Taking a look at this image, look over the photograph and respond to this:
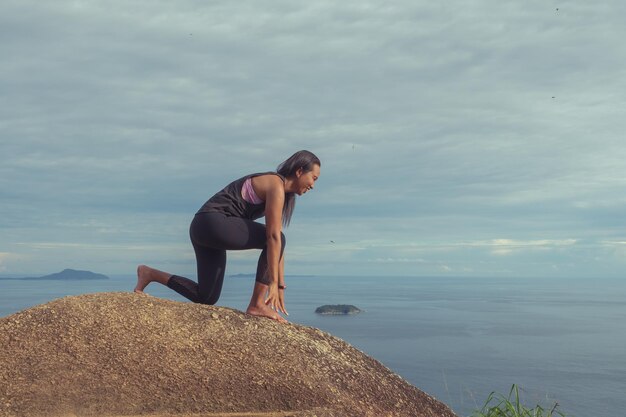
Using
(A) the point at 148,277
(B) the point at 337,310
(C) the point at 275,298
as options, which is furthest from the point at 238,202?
(B) the point at 337,310

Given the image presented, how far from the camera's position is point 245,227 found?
311 inches

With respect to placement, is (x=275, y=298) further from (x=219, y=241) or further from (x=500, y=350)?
(x=500, y=350)

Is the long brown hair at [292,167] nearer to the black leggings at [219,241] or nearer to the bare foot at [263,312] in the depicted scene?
the black leggings at [219,241]

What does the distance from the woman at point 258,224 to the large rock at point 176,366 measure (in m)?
0.39

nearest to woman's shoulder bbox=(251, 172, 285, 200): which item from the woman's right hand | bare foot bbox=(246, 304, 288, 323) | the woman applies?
the woman

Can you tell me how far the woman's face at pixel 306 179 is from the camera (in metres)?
7.79

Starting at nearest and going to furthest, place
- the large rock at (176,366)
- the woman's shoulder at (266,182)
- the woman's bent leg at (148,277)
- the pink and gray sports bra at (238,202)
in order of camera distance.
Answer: the large rock at (176,366) → the woman's shoulder at (266,182) → the pink and gray sports bra at (238,202) → the woman's bent leg at (148,277)

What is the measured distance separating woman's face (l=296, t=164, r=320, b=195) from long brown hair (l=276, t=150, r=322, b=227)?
0.04m

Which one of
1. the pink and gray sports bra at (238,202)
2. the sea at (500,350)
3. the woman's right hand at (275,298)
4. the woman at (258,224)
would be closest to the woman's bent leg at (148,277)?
the woman at (258,224)

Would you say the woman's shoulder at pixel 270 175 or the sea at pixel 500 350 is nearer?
the woman's shoulder at pixel 270 175

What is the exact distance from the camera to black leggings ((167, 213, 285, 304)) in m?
7.84

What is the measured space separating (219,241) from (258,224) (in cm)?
51

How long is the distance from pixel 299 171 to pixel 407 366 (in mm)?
82198

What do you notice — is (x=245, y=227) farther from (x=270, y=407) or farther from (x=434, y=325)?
(x=434, y=325)
